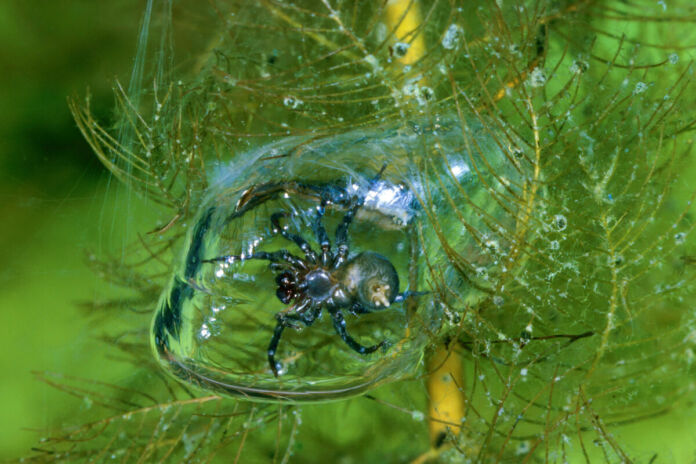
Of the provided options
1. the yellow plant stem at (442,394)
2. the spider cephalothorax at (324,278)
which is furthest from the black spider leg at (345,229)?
the yellow plant stem at (442,394)

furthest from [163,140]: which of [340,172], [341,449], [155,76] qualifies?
[341,449]

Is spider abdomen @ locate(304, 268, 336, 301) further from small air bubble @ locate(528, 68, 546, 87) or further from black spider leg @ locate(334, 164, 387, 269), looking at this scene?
small air bubble @ locate(528, 68, 546, 87)

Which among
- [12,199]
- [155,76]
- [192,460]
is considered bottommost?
[192,460]

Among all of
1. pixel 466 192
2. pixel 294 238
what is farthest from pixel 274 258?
pixel 466 192

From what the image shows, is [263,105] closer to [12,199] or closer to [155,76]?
[155,76]

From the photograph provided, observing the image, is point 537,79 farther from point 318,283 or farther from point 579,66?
point 318,283

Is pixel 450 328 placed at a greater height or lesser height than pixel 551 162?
lesser
